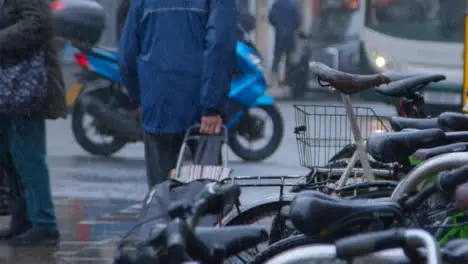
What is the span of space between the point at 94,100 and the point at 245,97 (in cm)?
163

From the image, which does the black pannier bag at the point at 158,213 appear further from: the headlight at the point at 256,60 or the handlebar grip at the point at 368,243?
the headlight at the point at 256,60

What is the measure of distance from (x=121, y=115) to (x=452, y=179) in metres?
8.50

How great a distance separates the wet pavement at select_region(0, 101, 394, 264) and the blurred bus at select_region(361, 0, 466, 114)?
2.69 m

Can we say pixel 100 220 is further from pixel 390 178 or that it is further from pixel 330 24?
pixel 330 24

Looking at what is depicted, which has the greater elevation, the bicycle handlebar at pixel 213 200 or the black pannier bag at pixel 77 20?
the bicycle handlebar at pixel 213 200

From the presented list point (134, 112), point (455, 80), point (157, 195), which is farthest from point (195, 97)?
point (455, 80)

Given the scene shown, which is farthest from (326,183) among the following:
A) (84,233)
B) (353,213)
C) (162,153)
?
(84,233)

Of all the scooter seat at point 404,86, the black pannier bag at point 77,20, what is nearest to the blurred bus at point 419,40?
the black pannier bag at point 77,20

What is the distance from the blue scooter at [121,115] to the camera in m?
11.6

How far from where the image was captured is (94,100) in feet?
39.2

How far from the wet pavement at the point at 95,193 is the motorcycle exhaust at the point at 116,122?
29 centimetres

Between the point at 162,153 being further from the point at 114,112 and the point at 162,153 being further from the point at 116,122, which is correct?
the point at 114,112

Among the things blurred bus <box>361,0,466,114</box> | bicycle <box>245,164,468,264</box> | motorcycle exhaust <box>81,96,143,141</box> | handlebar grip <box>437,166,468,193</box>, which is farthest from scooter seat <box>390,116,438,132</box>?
blurred bus <box>361,0,466,114</box>

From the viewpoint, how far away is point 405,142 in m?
4.45
